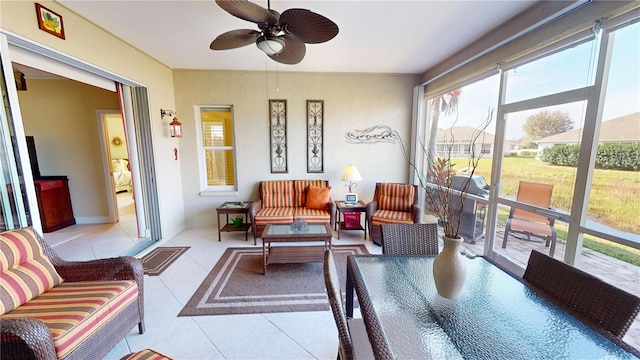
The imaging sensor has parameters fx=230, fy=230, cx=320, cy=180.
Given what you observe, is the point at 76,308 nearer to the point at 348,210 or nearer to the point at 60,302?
the point at 60,302

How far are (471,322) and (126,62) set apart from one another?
4094 millimetres

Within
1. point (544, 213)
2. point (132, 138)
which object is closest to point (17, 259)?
point (132, 138)

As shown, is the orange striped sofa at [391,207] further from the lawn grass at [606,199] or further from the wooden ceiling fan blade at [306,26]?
the wooden ceiling fan blade at [306,26]

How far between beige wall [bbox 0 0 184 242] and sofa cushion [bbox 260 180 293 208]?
145 centimetres

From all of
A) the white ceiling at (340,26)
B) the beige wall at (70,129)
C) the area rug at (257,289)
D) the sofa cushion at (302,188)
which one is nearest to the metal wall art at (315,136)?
the sofa cushion at (302,188)

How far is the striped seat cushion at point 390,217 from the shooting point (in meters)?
3.30

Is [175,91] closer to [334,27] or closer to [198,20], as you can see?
[198,20]

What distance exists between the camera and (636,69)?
61.1 inches

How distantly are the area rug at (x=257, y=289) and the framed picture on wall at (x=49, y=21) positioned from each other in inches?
104

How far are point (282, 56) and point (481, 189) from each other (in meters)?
2.84

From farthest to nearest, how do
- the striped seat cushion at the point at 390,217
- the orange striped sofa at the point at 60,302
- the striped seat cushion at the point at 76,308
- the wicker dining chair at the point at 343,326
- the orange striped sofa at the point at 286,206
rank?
the orange striped sofa at the point at 286,206
the striped seat cushion at the point at 390,217
the striped seat cushion at the point at 76,308
the orange striped sofa at the point at 60,302
the wicker dining chair at the point at 343,326

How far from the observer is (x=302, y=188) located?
402 centimetres

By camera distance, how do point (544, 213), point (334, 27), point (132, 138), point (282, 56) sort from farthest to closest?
point (132, 138) → point (282, 56) → point (544, 213) → point (334, 27)

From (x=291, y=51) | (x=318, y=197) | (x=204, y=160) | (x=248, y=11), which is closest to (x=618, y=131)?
(x=291, y=51)
